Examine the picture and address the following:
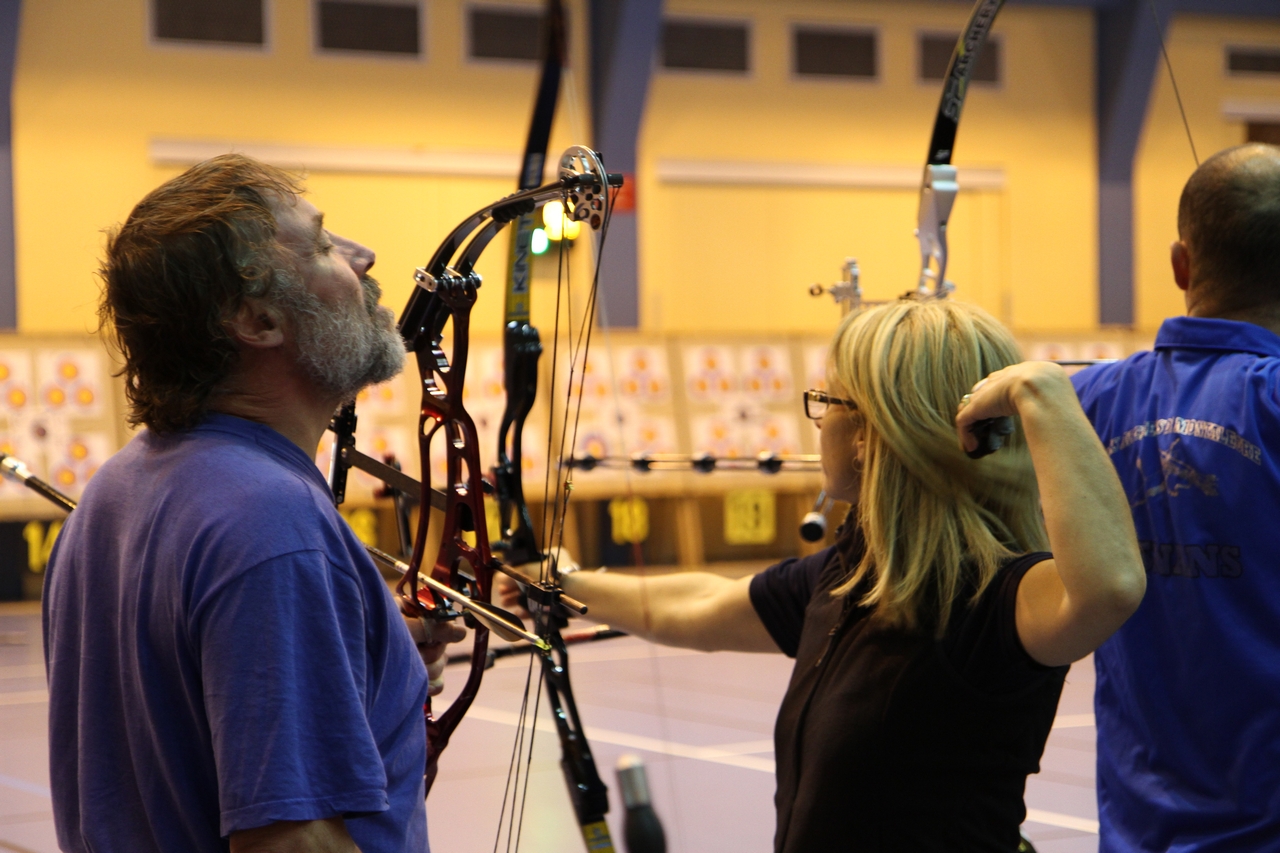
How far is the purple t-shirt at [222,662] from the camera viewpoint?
866 millimetres

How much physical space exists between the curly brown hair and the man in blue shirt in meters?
0.93

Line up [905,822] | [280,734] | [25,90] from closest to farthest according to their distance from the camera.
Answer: [280,734], [905,822], [25,90]

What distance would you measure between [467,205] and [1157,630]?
6.56 metres

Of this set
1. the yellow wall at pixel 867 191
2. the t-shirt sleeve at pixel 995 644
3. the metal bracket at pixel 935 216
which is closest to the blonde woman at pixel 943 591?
the t-shirt sleeve at pixel 995 644

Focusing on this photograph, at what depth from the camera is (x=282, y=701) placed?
2.84 ft

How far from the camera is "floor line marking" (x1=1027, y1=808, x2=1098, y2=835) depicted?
2906 millimetres

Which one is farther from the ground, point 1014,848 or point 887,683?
point 887,683

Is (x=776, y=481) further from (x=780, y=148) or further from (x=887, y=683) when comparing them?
(x=887, y=683)

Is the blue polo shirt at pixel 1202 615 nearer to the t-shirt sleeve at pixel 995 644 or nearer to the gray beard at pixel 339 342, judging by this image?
the t-shirt sleeve at pixel 995 644

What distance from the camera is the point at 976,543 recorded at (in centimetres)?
127

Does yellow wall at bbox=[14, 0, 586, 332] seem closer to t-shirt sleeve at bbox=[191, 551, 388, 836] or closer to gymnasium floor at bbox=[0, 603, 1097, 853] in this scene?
gymnasium floor at bbox=[0, 603, 1097, 853]

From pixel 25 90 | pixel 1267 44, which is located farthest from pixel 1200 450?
pixel 1267 44

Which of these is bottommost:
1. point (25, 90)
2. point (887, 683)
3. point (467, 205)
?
point (887, 683)

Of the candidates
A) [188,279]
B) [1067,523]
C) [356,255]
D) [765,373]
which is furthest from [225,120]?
[1067,523]
